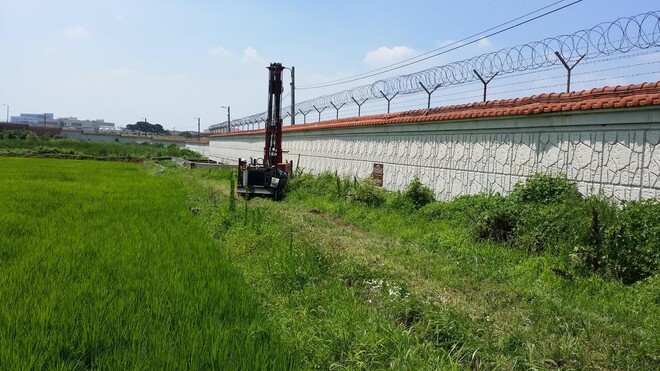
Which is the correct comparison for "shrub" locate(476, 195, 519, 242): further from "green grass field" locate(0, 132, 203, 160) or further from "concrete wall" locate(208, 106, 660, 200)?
"green grass field" locate(0, 132, 203, 160)

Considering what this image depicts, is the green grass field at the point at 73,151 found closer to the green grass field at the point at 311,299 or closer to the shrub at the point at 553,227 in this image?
the green grass field at the point at 311,299

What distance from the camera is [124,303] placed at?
13.2 feet

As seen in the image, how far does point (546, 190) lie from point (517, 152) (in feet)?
4.84

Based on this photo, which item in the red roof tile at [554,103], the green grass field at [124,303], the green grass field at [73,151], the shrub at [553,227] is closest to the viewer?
the green grass field at [124,303]

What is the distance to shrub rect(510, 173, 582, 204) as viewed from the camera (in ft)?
25.5

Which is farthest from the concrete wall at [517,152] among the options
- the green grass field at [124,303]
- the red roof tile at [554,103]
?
the green grass field at [124,303]

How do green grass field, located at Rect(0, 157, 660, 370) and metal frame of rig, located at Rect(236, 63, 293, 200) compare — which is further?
metal frame of rig, located at Rect(236, 63, 293, 200)

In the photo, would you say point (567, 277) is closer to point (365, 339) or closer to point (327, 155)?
point (365, 339)

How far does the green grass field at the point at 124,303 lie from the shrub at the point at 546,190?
208 inches

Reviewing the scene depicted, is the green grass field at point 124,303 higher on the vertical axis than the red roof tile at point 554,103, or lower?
lower

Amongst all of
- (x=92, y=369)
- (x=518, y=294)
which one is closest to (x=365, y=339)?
(x=92, y=369)

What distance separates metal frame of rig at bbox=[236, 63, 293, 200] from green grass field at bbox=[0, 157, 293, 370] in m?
7.18

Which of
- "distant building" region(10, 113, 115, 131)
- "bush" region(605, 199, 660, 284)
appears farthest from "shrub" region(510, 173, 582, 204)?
"distant building" region(10, 113, 115, 131)

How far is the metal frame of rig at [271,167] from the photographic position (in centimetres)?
1516
